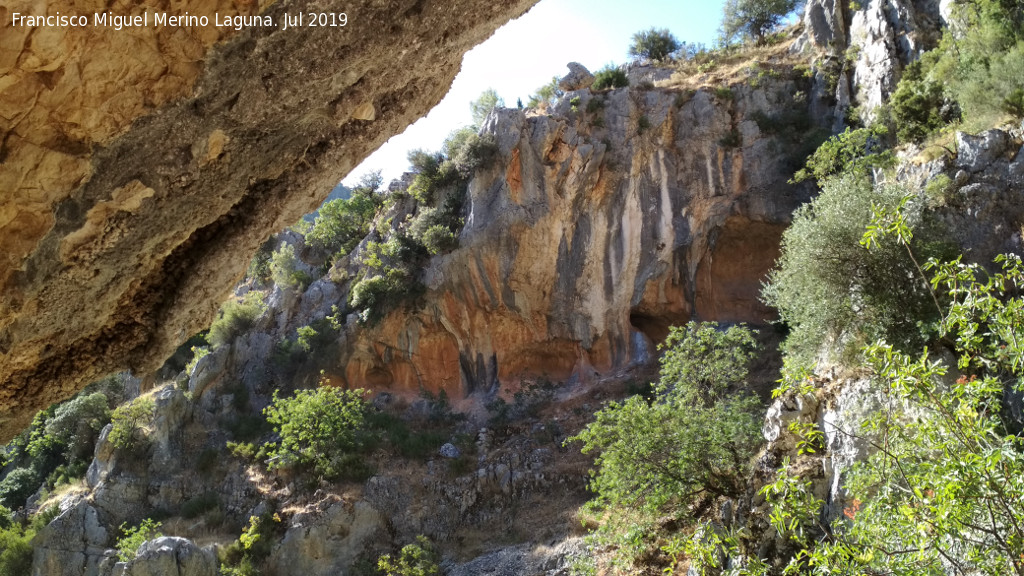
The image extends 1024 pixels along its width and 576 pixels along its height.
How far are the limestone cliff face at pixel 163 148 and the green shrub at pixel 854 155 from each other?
48.7 ft

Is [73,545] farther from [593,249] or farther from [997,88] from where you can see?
[997,88]

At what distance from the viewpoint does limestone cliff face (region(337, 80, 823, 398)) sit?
25.2 m

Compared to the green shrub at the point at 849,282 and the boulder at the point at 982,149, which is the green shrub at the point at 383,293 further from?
the boulder at the point at 982,149

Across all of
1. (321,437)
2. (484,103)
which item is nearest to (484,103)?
(484,103)

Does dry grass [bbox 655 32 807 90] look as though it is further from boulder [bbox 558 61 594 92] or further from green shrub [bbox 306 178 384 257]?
green shrub [bbox 306 178 384 257]

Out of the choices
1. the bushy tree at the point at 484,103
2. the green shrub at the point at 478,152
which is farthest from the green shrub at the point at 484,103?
the green shrub at the point at 478,152

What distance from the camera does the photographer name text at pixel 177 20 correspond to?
384 cm

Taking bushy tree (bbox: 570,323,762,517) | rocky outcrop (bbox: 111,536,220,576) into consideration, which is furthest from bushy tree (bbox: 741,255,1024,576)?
rocky outcrop (bbox: 111,536,220,576)

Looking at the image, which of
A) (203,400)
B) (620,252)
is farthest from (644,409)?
(203,400)

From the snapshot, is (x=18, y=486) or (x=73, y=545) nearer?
(x=73, y=545)

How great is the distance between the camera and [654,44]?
125ft

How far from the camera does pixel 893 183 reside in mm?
15523

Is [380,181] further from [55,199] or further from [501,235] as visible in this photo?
[55,199]

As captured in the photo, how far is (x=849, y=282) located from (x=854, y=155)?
6.15m
